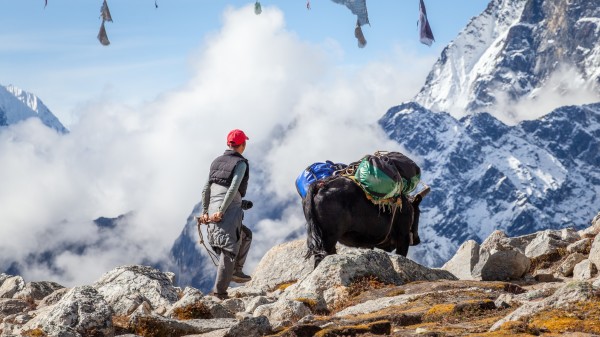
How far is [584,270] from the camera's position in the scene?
603 inches

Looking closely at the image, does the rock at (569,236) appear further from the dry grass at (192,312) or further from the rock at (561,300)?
the rock at (561,300)

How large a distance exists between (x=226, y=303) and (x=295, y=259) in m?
6.95

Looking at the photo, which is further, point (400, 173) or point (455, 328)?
point (400, 173)

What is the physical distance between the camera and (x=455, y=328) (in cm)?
840

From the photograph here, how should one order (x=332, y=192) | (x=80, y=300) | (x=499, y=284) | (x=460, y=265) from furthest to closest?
(x=460, y=265) < (x=332, y=192) < (x=499, y=284) < (x=80, y=300)

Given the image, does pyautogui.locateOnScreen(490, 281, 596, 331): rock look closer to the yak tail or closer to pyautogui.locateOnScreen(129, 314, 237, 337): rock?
pyautogui.locateOnScreen(129, 314, 237, 337): rock

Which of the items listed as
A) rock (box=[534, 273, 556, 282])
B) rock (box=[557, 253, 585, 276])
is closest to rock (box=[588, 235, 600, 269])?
rock (box=[534, 273, 556, 282])

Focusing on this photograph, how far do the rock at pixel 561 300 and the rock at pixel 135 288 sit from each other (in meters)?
6.65

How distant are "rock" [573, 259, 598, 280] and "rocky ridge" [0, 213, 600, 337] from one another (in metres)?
0.03

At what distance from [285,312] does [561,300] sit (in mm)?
3698

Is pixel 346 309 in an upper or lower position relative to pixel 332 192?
lower

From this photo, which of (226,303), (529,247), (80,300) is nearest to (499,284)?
(226,303)

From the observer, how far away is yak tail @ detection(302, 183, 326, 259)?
16.7 metres

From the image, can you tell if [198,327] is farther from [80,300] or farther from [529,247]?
[529,247]
